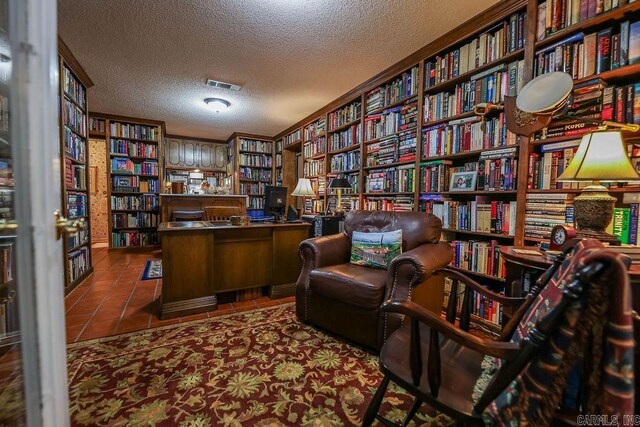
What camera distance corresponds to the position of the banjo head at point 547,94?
1293mm

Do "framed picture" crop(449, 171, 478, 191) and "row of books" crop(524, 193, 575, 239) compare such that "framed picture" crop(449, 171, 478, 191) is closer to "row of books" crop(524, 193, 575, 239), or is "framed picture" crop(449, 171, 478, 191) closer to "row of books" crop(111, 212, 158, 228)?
"row of books" crop(524, 193, 575, 239)

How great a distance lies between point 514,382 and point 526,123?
162 centimetres

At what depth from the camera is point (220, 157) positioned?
6.84m

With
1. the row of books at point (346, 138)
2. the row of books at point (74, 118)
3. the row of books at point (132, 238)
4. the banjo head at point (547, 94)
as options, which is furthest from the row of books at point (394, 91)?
the row of books at point (132, 238)

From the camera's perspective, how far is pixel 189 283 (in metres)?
2.28

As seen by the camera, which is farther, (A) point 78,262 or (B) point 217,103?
(B) point 217,103

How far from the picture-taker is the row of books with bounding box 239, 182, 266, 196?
620 centimetres

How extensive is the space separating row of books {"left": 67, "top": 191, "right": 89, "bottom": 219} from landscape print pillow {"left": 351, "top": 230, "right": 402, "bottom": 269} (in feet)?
9.83

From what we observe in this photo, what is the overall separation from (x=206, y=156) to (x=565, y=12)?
21.7ft

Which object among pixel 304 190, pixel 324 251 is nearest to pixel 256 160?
pixel 304 190

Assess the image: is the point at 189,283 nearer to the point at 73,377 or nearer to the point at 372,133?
the point at 73,377

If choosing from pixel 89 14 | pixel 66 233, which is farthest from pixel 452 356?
pixel 89 14

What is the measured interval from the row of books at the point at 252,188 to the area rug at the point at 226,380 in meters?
4.44

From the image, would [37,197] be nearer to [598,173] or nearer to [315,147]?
[598,173]
